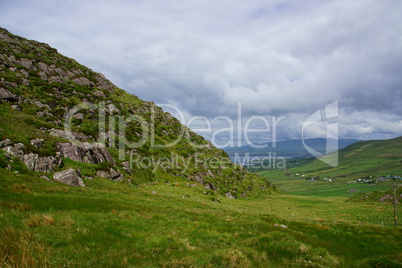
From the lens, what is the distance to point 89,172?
135 feet

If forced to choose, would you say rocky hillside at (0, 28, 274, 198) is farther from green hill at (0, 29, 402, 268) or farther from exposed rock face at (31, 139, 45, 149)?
green hill at (0, 29, 402, 268)

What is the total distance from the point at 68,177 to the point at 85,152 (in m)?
13.5

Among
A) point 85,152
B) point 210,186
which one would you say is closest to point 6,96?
point 85,152

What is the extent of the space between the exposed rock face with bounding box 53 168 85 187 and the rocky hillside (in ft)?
0.14

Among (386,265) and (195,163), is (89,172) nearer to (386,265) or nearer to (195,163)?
(386,265)

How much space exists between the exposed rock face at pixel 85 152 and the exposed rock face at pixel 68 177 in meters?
7.27

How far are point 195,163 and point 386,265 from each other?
293ft

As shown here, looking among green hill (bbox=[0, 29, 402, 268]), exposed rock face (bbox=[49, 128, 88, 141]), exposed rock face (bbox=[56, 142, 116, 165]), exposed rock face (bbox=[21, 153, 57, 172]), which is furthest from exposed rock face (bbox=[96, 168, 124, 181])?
exposed rock face (bbox=[49, 128, 88, 141])

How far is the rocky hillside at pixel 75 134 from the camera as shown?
3582 centimetres

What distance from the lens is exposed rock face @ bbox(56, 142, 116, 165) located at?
137ft

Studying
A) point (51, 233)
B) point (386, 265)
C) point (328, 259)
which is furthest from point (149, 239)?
point (386, 265)

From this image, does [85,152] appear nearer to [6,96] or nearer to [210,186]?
[6,96]

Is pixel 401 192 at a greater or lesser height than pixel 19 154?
lesser

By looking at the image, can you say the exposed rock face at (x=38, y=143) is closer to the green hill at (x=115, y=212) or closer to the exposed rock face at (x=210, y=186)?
the green hill at (x=115, y=212)
